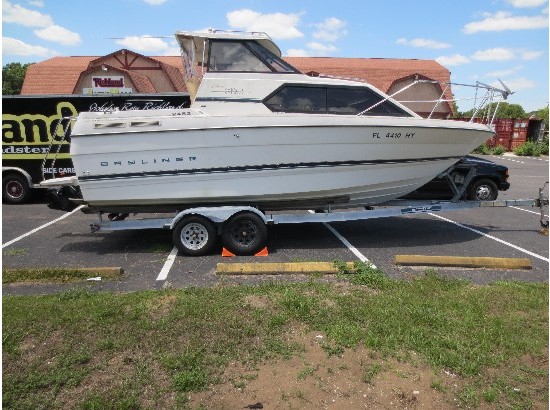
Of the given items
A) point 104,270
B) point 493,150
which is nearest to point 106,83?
point 104,270

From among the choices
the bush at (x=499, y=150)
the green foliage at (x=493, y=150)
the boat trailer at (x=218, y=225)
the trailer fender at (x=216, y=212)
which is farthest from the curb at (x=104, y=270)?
the bush at (x=499, y=150)

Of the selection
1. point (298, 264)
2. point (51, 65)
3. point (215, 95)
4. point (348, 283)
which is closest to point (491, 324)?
point (348, 283)

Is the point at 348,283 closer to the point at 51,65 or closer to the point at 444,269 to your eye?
the point at 444,269

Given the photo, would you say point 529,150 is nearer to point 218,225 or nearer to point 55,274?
point 218,225

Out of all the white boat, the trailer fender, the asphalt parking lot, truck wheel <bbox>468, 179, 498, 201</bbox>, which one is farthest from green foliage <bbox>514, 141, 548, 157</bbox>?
the trailer fender

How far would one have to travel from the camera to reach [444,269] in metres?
5.86

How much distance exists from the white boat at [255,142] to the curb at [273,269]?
4.09 feet

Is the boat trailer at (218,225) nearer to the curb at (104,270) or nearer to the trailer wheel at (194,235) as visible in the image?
the trailer wheel at (194,235)

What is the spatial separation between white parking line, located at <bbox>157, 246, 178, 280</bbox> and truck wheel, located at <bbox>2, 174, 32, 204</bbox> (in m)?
6.08

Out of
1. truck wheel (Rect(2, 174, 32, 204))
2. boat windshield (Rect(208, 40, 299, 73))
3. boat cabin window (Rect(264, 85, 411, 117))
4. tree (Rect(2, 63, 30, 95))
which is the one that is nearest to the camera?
boat cabin window (Rect(264, 85, 411, 117))

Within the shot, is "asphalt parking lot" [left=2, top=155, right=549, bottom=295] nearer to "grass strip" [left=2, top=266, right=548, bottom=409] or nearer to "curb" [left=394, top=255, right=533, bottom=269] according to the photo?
"curb" [left=394, top=255, right=533, bottom=269]

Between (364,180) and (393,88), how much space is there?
2087cm

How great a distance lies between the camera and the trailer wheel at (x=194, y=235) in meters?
6.31

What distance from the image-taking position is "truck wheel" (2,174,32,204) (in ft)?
34.1
